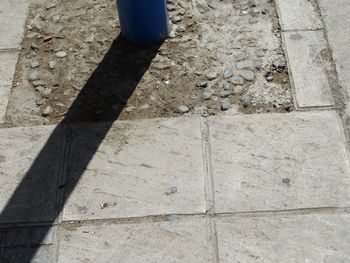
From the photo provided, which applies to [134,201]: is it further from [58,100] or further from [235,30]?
[235,30]

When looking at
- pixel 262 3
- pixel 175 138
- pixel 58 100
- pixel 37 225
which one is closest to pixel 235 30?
pixel 262 3

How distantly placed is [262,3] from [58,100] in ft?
6.10

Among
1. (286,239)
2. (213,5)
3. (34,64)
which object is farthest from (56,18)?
(286,239)

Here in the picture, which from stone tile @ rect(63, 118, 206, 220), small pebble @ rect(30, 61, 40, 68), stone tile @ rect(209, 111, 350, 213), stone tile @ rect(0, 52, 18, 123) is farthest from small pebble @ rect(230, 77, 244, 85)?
stone tile @ rect(0, 52, 18, 123)

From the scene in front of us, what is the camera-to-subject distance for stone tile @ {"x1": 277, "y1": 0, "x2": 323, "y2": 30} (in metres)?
4.64

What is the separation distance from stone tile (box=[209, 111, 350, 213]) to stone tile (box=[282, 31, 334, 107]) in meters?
0.13

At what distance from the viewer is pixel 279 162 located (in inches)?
149

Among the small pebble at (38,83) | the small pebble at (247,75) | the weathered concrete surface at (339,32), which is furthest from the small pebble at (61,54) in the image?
the weathered concrete surface at (339,32)

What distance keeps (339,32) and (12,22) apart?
2624 millimetres

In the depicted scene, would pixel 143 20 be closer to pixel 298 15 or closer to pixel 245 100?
pixel 245 100

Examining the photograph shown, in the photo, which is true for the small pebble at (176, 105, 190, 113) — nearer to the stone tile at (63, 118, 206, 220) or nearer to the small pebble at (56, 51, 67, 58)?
the stone tile at (63, 118, 206, 220)

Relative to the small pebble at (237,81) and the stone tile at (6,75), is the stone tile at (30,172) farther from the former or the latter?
the small pebble at (237,81)

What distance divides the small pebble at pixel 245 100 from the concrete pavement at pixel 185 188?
Result: 0.40 feet

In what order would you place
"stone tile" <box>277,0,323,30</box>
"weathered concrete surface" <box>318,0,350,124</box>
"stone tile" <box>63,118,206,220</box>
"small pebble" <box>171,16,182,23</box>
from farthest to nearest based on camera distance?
"small pebble" <box>171,16,182,23</box>, "stone tile" <box>277,0,323,30</box>, "weathered concrete surface" <box>318,0,350,124</box>, "stone tile" <box>63,118,206,220</box>
